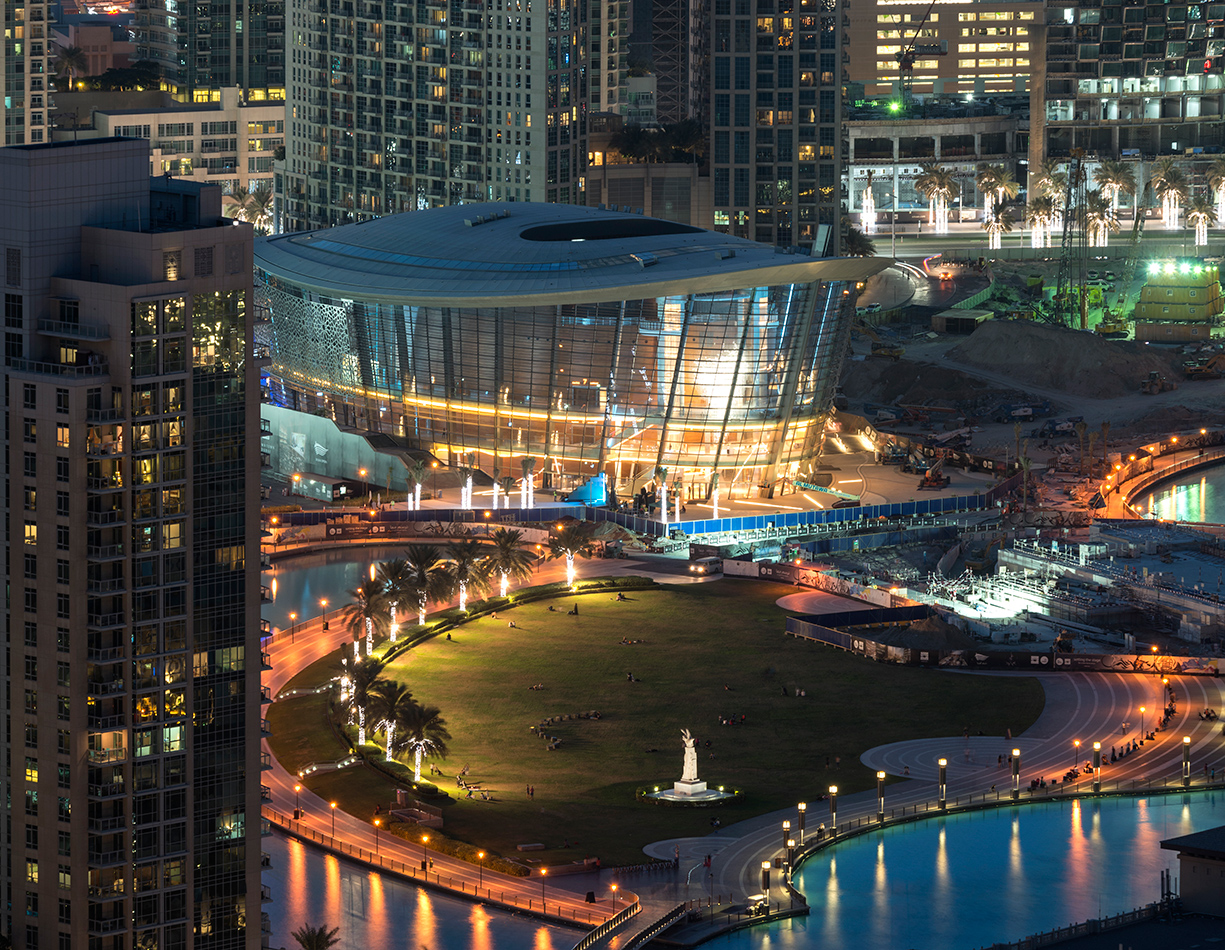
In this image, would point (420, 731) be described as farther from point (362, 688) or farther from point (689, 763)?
point (689, 763)

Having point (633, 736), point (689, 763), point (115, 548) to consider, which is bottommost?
point (633, 736)

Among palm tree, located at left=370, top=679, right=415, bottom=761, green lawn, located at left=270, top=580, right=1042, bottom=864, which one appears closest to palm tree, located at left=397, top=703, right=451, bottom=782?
palm tree, located at left=370, top=679, right=415, bottom=761

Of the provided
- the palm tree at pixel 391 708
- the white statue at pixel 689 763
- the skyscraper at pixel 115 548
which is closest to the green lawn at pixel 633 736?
the white statue at pixel 689 763

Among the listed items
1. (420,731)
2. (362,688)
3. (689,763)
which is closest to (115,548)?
(420,731)

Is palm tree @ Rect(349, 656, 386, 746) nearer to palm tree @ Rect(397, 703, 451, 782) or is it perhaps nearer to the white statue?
palm tree @ Rect(397, 703, 451, 782)

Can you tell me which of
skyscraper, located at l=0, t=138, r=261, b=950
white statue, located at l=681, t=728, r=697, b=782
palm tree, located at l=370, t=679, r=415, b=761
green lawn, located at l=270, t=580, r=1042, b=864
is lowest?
green lawn, located at l=270, t=580, r=1042, b=864

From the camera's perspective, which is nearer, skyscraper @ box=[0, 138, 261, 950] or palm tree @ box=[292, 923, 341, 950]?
skyscraper @ box=[0, 138, 261, 950]
